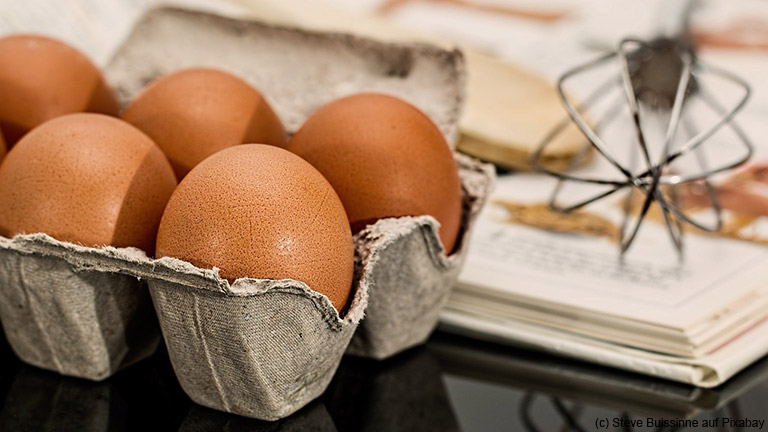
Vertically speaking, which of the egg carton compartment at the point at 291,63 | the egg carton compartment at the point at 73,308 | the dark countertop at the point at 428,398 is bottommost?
the dark countertop at the point at 428,398

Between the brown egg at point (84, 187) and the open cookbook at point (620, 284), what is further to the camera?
the open cookbook at point (620, 284)

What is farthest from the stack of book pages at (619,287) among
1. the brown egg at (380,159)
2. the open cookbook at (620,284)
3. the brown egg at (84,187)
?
the brown egg at (84,187)

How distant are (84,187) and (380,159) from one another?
0.16m

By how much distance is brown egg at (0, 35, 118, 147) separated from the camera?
594 millimetres

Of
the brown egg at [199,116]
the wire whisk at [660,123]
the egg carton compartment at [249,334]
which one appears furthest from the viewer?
the wire whisk at [660,123]

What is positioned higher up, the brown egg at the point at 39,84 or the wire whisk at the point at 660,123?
the brown egg at the point at 39,84

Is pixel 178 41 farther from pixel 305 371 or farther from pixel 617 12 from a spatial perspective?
pixel 617 12

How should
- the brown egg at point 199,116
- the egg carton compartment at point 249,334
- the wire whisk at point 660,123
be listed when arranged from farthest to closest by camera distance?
the wire whisk at point 660,123 < the brown egg at point 199,116 < the egg carton compartment at point 249,334

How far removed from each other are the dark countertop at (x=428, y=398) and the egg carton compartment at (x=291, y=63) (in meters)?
0.16

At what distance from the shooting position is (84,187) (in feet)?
1.60

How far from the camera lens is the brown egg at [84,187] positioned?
49 centimetres

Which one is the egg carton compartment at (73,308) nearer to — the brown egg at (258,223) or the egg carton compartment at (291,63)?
the brown egg at (258,223)

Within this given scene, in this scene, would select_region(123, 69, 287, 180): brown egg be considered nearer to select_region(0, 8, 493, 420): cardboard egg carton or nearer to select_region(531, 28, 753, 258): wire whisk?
select_region(0, 8, 493, 420): cardboard egg carton

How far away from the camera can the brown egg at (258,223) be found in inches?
17.7
